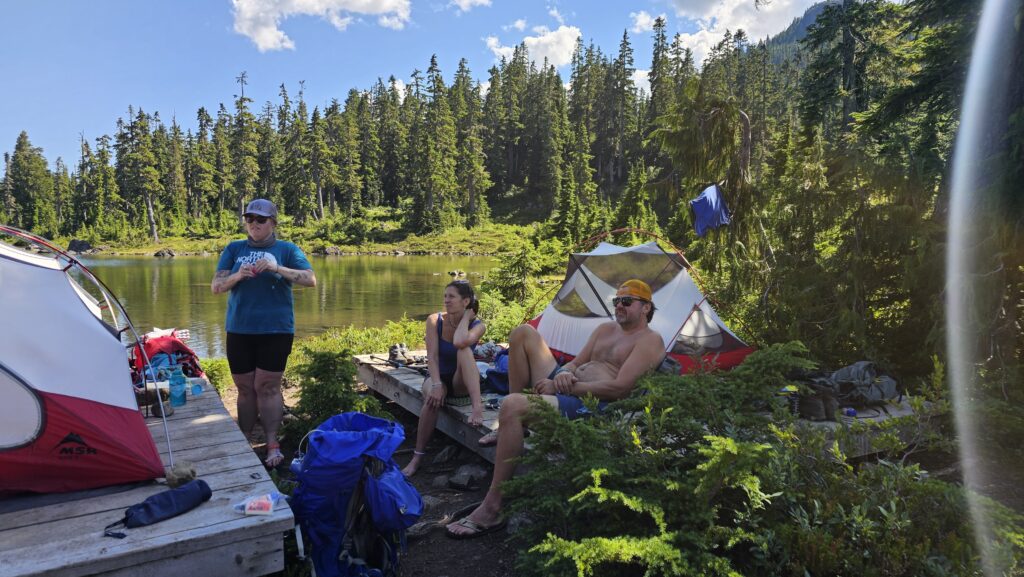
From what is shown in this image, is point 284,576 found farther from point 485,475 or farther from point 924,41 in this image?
point 924,41

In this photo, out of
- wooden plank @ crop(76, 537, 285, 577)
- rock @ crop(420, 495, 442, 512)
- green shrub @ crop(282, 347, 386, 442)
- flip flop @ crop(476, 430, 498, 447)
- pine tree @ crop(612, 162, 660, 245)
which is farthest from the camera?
pine tree @ crop(612, 162, 660, 245)

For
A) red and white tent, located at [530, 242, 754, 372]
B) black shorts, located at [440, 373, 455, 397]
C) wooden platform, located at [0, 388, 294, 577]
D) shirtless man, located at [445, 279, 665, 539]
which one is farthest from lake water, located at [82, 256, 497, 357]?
wooden platform, located at [0, 388, 294, 577]

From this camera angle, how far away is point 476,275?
92.1 feet

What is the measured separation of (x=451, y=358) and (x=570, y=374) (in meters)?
1.05

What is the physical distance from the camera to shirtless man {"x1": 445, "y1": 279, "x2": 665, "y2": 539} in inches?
129

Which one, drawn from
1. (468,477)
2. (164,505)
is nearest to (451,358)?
(468,477)

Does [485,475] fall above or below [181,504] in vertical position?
below

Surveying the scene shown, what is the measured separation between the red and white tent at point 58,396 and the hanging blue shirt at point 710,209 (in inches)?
262

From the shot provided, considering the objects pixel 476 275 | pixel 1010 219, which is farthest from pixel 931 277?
pixel 476 275

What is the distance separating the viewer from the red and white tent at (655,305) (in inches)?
234

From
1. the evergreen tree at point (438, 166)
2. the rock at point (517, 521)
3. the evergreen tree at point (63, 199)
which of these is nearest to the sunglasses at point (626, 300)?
the rock at point (517, 521)

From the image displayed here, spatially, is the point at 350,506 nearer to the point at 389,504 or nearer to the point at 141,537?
the point at 389,504

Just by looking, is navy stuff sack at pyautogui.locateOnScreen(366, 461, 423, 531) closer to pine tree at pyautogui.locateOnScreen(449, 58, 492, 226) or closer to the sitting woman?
the sitting woman

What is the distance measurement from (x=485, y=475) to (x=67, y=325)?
8.78 feet
